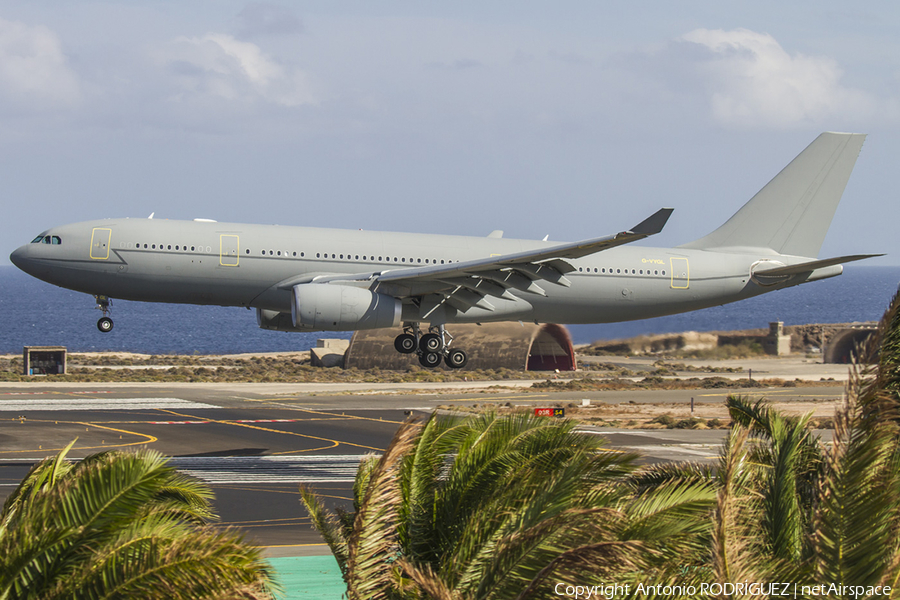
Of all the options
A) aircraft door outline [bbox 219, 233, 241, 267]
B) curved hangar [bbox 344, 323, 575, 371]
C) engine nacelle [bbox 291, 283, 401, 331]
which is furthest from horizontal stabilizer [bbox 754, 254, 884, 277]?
curved hangar [bbox 344, 323, 575, 371]

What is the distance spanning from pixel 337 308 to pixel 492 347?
3990 centimetres

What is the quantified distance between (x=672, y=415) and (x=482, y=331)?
2844 centimetres

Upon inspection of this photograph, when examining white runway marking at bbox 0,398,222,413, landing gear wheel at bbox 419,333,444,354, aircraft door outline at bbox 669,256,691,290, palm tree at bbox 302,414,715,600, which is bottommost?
white runway marking at bbox 0,398,222,413

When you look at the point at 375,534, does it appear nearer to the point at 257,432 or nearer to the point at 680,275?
the point at 257,432

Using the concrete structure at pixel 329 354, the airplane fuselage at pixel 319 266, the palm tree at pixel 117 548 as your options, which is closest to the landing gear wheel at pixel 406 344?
the airplane fuselage at pixel 319 266

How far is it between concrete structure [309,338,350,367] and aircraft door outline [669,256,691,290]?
40.8 metres

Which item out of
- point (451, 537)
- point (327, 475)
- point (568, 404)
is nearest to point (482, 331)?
point (568, 404)

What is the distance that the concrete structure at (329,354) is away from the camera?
74625mm

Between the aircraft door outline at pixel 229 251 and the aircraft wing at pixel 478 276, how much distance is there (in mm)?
1714

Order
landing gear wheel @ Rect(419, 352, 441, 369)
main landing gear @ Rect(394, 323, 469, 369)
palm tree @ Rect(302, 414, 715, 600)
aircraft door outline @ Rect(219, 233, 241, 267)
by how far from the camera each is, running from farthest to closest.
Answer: main landing gear @ Rect(394, 323, 469, 369)
landing gear wheel @ Rect(419, 352, 441, 369)
aircraft door outline @ Rect(219, 233, 241, 267)
palm tree @ Rect(302, 414, 715, 600)

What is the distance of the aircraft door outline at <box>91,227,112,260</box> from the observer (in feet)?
101

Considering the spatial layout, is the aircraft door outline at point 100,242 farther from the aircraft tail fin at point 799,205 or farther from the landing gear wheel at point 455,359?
the aircraft tail fin at point 799,205

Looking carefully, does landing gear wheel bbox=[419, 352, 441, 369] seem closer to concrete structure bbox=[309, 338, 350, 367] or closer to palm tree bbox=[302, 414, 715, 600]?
palm tree bbox=[302, 414, 715, 600]

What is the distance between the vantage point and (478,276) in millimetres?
31953
